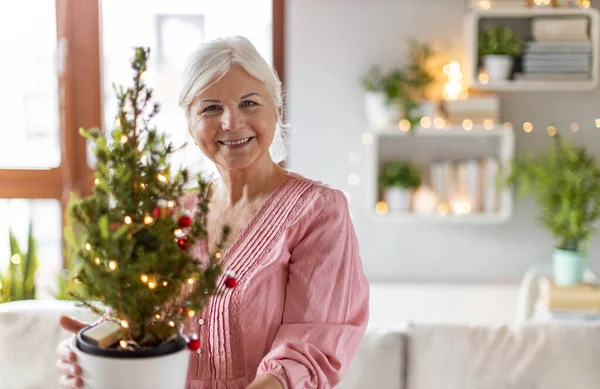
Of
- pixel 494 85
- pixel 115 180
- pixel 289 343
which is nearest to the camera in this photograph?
pixel 115 180

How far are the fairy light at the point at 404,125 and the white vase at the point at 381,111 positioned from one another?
0.06ft

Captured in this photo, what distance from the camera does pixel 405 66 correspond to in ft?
10.8

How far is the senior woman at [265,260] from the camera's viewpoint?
1.27 m

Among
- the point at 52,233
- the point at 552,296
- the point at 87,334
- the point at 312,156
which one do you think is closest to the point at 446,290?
the point at 552,296

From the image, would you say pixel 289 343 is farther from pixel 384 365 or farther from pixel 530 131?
pixel 530 131

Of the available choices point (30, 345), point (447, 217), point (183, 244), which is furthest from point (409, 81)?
point (183, 244)

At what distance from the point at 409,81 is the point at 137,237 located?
246 centimetres

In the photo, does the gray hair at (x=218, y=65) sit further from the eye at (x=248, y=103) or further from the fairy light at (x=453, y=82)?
the fairy light at (x=453, y=82)

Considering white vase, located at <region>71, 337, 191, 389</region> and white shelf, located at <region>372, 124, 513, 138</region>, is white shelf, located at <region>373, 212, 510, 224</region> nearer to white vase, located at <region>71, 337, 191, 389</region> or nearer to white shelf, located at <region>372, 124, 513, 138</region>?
white shelf, located at <region>372, 124, 513, 138</region>

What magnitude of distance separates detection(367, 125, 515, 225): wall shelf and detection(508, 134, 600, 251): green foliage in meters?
0.23

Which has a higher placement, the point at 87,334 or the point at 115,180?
the point at 115,180

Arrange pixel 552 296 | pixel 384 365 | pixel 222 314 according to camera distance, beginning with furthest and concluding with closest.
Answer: pixel 552 296
pixel 384 365
pixel 222 314

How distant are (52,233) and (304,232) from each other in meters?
2.62

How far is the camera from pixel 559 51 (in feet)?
10.1
